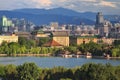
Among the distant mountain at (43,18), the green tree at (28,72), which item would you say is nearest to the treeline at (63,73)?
the green tree at (28,72)

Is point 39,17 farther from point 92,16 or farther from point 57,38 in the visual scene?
point 57,38

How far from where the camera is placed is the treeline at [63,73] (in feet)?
56.0

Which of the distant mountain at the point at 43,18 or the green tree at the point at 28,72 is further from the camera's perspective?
the distant mountain at the point at 43,18

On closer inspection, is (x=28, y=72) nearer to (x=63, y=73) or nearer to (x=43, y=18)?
(x=63, y=73)

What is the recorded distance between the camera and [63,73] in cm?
1855

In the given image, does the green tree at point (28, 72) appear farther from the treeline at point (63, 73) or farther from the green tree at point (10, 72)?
the green tree at point (10, 72)

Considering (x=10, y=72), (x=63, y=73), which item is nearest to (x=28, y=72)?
(x=63, y=73)

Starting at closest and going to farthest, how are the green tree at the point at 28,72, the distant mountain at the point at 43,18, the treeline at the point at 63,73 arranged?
the treeline at the point at 63,73
the green tree at the point at 28,72
the distant mountain at the point at 43,18

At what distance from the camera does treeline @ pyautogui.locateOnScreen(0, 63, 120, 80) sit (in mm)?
17078

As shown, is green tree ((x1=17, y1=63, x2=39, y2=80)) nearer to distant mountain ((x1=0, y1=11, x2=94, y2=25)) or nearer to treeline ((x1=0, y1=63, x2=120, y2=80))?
treeline ((x1=0, y1=63, x2=120, y2=80))


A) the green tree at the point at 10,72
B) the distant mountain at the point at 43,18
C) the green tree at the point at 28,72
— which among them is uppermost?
the green tree at the point at 28,72

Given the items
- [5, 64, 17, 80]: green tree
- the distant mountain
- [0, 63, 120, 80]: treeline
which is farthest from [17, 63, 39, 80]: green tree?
the distant mountain

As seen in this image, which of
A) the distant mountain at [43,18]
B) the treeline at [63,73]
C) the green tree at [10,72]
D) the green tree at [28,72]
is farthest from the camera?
the distant mountain at [43,18]

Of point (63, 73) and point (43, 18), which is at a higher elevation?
point (63, 73)
